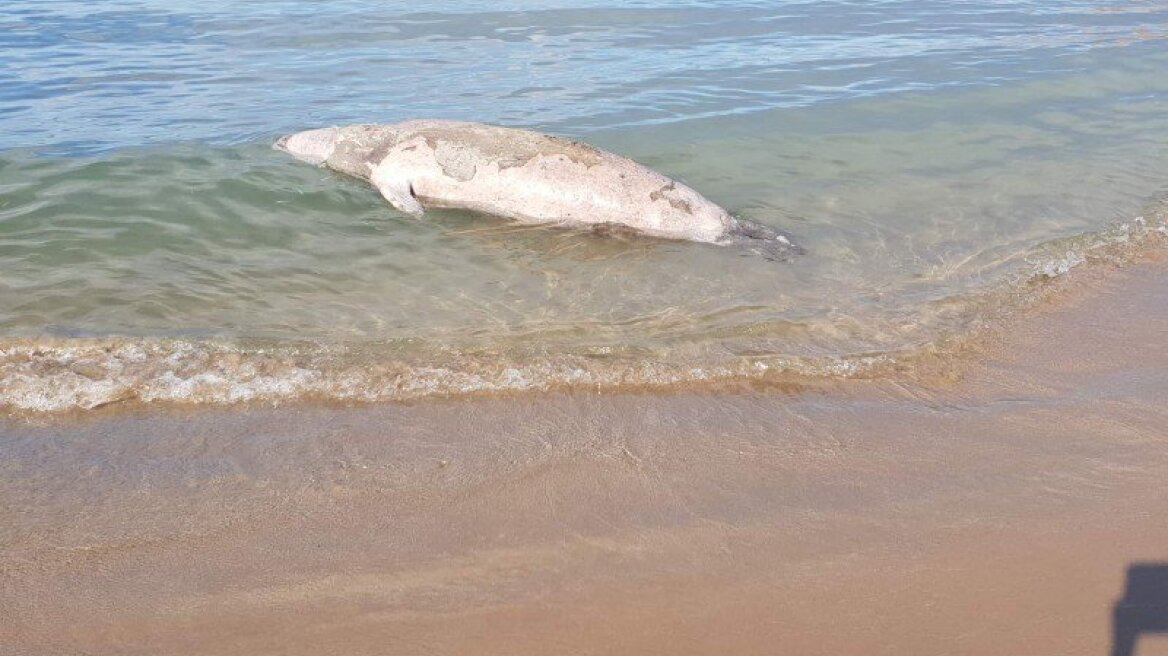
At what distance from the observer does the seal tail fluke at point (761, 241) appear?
6535 millimetres

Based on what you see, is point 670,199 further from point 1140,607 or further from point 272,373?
point 1140,607

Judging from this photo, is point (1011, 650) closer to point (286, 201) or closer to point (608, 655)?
point (608, 655)

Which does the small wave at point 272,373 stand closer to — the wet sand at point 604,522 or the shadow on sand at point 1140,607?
the wet sand at point 604,522

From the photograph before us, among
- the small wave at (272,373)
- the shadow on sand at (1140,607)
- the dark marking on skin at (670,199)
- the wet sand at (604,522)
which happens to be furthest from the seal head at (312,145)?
the shadow on sand at (1140,607)

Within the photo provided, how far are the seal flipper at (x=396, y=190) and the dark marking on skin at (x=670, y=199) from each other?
5.34 feet

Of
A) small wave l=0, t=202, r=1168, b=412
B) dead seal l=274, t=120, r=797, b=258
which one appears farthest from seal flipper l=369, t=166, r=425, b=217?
small wave l=0, t=202, r=1168, b=412

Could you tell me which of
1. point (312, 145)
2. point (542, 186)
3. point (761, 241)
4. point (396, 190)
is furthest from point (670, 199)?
point (312, 145)

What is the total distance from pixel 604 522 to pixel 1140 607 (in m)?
1.69

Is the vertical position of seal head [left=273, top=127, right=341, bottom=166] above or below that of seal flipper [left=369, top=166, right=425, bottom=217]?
above

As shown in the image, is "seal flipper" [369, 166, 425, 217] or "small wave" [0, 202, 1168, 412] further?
"seal flipper" [369, 166, 425, 217]

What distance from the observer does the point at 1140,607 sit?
3.09m

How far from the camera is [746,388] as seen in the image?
4.75 metres

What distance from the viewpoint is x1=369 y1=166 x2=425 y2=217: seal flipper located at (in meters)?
7.19

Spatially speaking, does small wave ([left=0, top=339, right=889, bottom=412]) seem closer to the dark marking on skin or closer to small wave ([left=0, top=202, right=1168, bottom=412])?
small wave ([left=0, top=202, right=1168, bottom=412])
